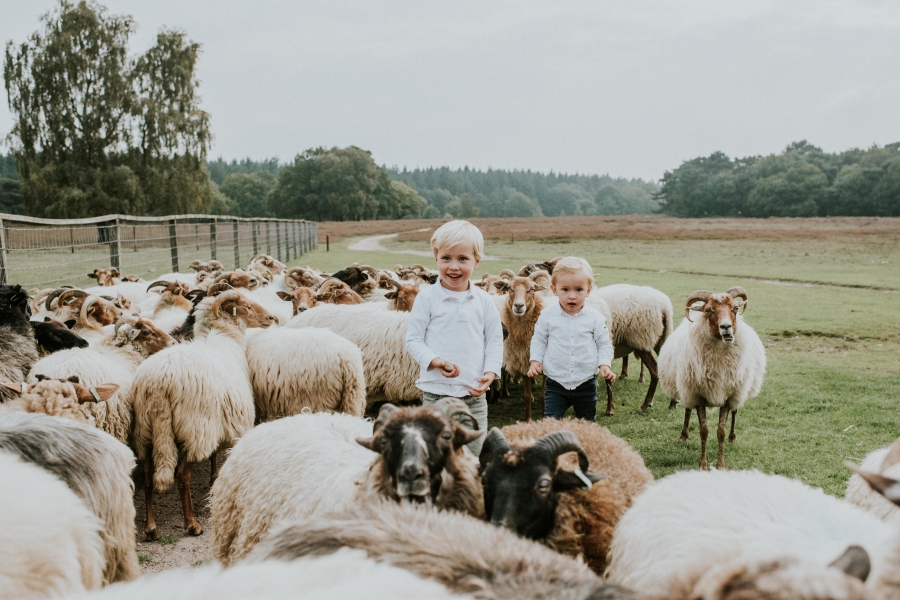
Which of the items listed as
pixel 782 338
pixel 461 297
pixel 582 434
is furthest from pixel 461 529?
pixel 782 338

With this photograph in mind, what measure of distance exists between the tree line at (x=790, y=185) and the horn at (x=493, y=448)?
3261 inches

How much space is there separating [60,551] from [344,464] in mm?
1416

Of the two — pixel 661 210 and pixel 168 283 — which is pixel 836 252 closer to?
pixel 168 283

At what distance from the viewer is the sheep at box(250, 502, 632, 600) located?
1636 mm

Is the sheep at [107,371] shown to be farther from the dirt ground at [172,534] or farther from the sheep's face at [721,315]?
the sheep's face at [721,315]

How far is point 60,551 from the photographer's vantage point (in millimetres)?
2117

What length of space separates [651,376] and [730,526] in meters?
6.37

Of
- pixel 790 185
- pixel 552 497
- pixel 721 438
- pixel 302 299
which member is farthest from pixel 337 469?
pixel 790 185

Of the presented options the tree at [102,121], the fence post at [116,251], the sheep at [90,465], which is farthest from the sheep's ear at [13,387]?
the tree at [102,121]

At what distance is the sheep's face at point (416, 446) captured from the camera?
254cm

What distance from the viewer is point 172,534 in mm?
4613

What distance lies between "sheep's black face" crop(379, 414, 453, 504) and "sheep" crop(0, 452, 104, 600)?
1.22m

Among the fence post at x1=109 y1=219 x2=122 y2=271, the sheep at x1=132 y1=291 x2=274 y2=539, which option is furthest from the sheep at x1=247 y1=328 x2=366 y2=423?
the fence post at x1=109 y1=219 x2=122 y2=271

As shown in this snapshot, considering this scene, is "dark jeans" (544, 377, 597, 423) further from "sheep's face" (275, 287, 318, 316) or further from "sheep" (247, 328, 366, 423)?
"sheep's face" (275, 287, 318, 316)
